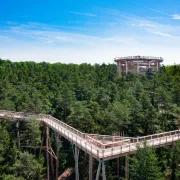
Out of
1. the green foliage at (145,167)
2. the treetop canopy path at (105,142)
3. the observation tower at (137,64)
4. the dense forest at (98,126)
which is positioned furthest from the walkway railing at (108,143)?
the observation tower at (137,64)

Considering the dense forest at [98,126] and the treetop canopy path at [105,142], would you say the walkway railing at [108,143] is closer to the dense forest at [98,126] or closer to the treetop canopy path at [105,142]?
the treetop canopy path at [105,142]

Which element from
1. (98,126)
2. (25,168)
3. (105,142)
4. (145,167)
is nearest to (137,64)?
(98,126)

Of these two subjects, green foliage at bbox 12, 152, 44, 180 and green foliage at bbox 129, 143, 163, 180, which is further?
green foliage at bbox 12, 152, 44, 180

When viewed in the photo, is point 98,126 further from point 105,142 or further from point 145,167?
point 145,167

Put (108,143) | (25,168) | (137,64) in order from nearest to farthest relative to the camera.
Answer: (108,143)
(25,168)
(137,64)

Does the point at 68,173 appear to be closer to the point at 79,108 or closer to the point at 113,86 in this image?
the point at 79,108

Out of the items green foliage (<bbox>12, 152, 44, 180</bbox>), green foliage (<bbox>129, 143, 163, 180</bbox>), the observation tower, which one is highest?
the observation tower

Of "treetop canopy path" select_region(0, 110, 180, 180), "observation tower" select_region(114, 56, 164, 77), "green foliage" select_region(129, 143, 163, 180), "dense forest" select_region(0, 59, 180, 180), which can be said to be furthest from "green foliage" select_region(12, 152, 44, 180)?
"observation tower" select_region(114, 56, 164, 77)

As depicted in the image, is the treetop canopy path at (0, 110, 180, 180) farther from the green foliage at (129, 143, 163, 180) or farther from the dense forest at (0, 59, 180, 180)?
the green foliage at (129, 143, 163, 180)
